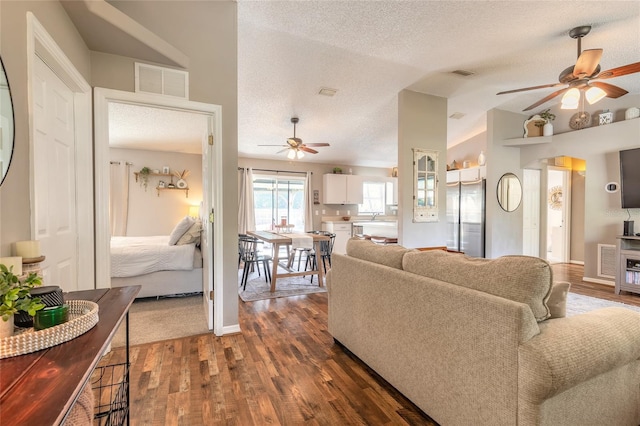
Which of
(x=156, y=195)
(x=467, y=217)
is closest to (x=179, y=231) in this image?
(x=156, y=195)

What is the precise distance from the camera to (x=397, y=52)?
11.3 feet

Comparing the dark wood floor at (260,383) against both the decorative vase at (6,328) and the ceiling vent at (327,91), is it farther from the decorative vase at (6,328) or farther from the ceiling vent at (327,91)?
the ceiling vent at (327,91)

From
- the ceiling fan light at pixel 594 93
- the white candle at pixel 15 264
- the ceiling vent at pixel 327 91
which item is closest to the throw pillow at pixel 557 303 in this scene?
the white candle at pixel 15 264

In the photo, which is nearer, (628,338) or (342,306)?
(628,338)

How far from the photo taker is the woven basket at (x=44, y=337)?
0.79 meters

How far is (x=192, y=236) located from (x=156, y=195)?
2806 millimetres

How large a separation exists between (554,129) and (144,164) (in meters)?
7.98

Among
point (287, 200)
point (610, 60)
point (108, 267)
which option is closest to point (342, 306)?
point (108, 267)

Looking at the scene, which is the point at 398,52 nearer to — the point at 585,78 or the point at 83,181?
the point at 585,78

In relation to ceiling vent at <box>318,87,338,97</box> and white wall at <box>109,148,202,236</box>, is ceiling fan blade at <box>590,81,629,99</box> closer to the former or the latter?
ceiling vent at <box>318,87,338,97</box>

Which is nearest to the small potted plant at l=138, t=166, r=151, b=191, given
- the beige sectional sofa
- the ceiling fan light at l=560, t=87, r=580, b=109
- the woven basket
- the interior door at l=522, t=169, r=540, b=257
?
the woven basket

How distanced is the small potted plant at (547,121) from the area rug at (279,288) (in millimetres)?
4884

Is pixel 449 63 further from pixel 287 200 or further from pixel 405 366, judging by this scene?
pixel 287 200

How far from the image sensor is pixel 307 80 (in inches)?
156
